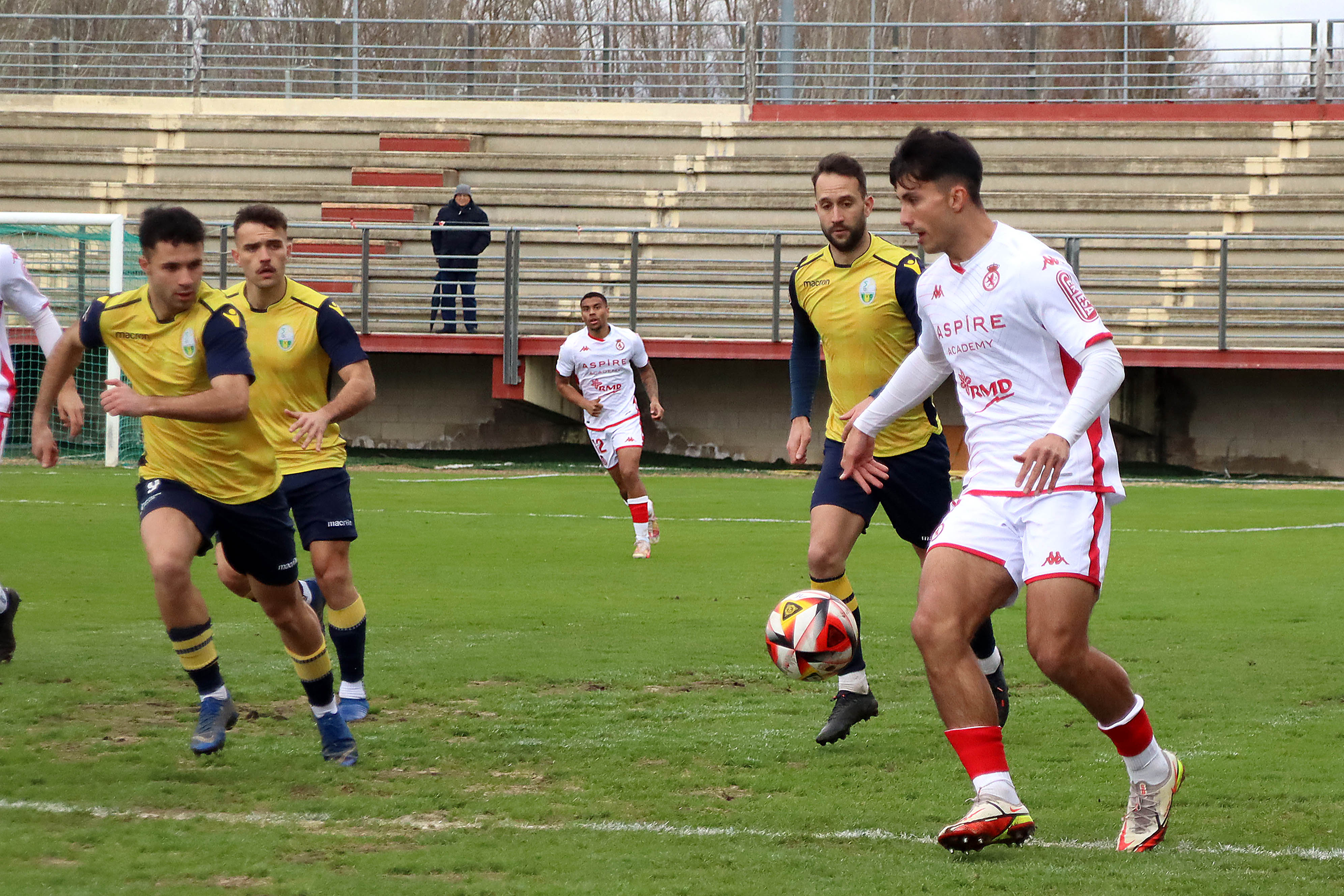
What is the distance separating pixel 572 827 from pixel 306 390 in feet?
8.45

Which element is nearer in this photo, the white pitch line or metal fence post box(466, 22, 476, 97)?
the white pitch line

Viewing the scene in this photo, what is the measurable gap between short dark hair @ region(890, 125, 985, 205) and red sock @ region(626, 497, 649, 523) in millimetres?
7558

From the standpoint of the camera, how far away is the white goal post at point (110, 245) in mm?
16797

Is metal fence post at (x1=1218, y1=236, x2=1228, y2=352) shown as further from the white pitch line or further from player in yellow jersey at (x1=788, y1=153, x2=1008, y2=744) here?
the white pitch line

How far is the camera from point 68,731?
593 centimetres

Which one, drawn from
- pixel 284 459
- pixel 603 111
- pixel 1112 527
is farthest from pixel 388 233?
pixel 284 459

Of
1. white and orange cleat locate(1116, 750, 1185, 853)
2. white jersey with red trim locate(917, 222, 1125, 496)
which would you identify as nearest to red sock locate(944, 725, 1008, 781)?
white and orange cleat locate(1116, 750, 1185, 853)

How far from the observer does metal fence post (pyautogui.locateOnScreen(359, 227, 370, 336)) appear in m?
21.4

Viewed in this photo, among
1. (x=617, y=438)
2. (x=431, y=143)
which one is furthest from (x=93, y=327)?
(x=431, y=143)

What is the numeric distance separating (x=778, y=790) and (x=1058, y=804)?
90 centimetres

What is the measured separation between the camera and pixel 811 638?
5598mm

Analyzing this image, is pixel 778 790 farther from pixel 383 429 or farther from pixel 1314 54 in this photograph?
pixel 1314 54

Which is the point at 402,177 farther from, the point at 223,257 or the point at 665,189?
the point at 223,257

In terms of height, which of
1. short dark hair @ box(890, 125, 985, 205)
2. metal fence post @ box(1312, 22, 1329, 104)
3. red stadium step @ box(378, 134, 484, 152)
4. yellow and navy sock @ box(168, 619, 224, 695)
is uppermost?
metal fence post @ box(1312, 22, 1329, 104)
